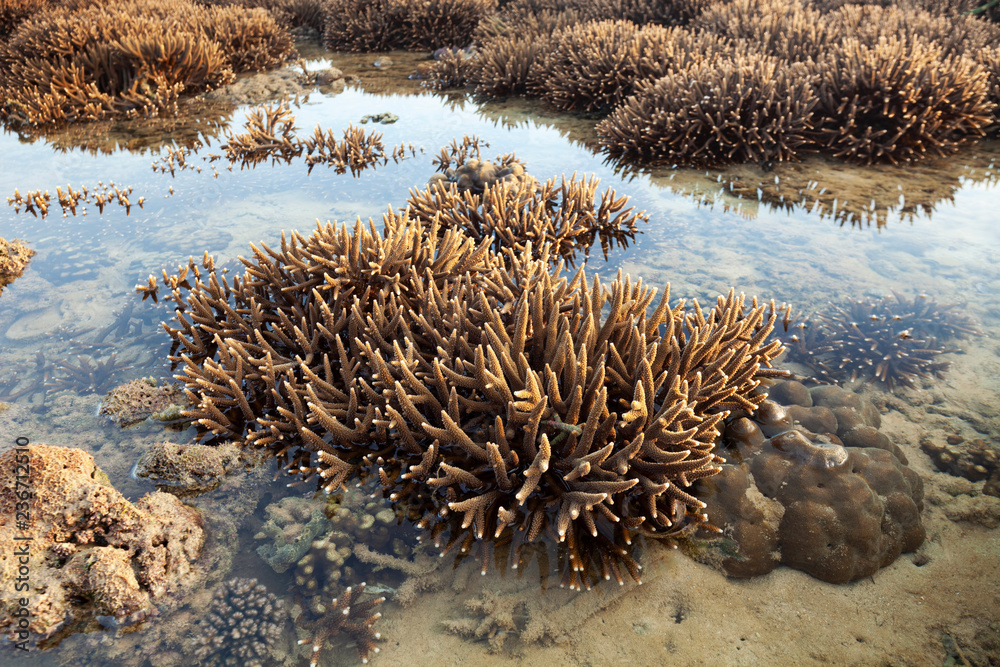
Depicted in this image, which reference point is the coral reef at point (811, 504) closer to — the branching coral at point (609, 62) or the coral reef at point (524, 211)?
the coral reef at point (524, 211)

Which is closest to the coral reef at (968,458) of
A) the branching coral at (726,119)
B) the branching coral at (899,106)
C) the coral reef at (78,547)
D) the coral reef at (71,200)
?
the coral reef at (78,547)

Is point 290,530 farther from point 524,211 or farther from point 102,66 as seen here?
point 102,66

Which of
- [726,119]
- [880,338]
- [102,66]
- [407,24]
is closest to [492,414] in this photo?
[880,338]

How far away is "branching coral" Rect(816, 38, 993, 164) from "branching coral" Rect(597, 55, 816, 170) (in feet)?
1.29

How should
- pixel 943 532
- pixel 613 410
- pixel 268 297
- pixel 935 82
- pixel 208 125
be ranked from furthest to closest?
pixel 208 125
pixel 935 82
pixel 268 297
pixel 613 410
pixel 943 532

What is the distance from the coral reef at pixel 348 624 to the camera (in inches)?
82.6

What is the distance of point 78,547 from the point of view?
2184 mm

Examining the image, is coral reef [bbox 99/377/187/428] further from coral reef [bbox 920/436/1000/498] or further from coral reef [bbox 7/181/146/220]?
coral reef [bbox 920/436/1000/498]

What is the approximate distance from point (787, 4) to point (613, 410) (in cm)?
1155

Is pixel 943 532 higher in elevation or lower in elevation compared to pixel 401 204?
lower

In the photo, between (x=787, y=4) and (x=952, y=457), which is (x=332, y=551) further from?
(x=787, y=4)

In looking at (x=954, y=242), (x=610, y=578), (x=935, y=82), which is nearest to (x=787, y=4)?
(x=935, y=82)

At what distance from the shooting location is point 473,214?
5098 millimetres

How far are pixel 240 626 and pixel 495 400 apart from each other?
1433mm
